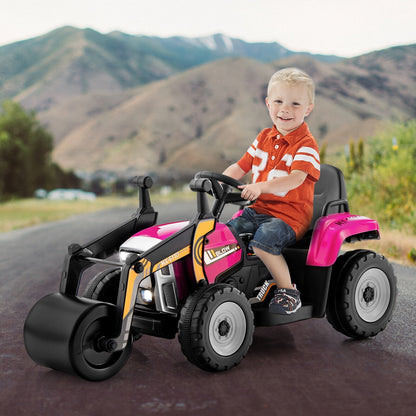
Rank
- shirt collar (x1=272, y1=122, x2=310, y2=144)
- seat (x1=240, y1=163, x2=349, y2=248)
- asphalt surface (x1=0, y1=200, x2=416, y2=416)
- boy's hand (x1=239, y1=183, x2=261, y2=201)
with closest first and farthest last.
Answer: asphalt surface (x1=0, y1=200, x2=416, y2=416)
boy's hand (x1=239, y1=183, x2=261, y2=201)
shirt collar (x1=272, y1=122, x2=310, y2=144)
seat (x1=240, y1=163, x2=349, y2=248)

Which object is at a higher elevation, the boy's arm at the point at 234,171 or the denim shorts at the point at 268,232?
the boy's arm at the point at 234,171

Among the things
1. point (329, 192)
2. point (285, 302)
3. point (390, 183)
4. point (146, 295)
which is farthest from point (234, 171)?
point (390, 183)

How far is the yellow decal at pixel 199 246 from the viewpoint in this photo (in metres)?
3.64

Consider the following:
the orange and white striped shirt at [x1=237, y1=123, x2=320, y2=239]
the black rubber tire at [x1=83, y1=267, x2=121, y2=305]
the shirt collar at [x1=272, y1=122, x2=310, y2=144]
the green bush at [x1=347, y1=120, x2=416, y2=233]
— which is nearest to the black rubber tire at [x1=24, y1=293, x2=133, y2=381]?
the black rubber tire at [x1=83, y1=267, x2=121, y2=305]

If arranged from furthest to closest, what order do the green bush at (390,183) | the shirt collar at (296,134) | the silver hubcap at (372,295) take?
the green bush at (390,183), the silver hubcap at (372,295), the shirt collar at (296,134)

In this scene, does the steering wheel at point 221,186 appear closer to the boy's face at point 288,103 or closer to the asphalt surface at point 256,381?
the boy's face at point 288,103

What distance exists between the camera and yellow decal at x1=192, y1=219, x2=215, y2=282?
3641 mm

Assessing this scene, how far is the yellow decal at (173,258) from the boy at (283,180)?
1.62ft

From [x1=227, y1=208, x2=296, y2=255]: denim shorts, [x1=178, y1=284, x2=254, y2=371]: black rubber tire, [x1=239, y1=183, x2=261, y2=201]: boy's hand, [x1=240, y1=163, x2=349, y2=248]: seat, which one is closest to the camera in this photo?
[x1=178, y1=284, x2=254, y2=371]: black rubber tire

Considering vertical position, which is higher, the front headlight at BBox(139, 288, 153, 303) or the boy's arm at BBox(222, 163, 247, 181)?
the boy's arm at BBox(222, 163, 247, 181)

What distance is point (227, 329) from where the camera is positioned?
3.59m

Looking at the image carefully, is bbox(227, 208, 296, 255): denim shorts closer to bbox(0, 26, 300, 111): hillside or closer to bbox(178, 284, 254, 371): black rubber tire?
bbox(178, 284, 254, 371): black rubber tire

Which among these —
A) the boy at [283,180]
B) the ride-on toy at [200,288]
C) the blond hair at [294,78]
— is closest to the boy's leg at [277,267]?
the boy at [283,180]

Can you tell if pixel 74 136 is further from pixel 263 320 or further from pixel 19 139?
pixel 263 320
